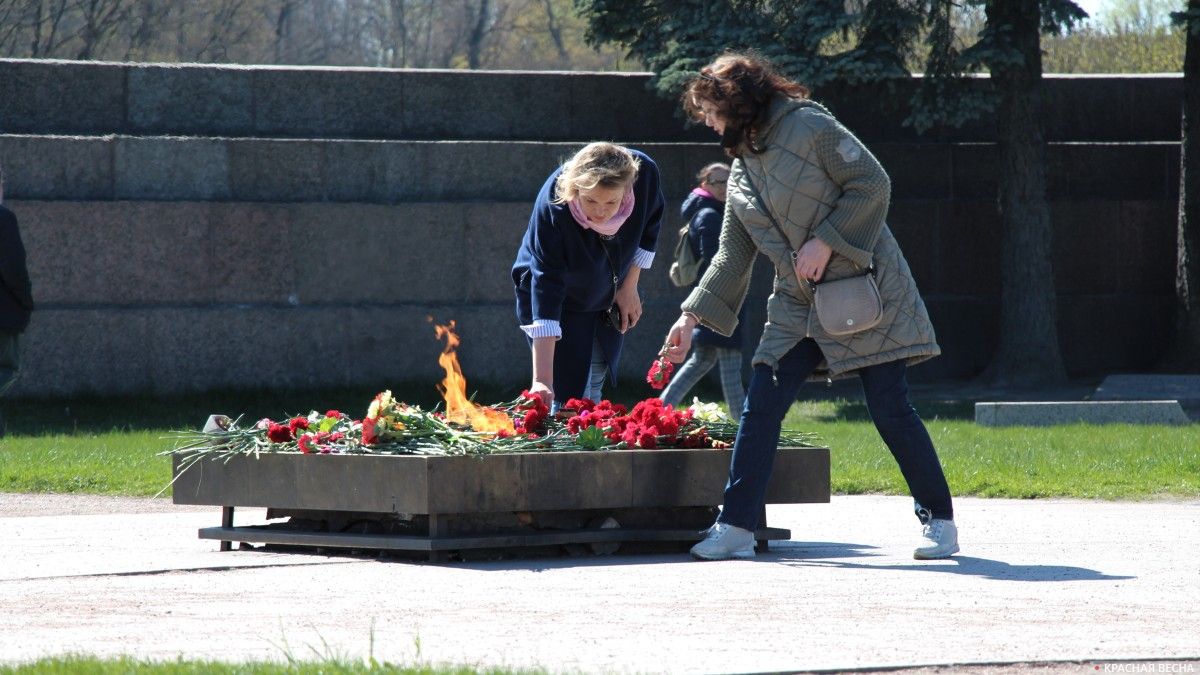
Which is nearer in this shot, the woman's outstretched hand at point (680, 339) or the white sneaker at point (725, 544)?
the white sneaker at point (725, 544)

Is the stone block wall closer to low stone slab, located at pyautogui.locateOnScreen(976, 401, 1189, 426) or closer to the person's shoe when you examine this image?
low stone slab, located at pyautogui.locateOnScreen(976, 401, 1189, 426)

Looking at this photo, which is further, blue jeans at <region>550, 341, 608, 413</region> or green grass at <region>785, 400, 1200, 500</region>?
green grass at <region>785, 400, 1200, 500</region>

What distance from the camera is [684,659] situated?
424cm

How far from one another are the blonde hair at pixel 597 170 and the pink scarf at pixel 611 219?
0.08 m

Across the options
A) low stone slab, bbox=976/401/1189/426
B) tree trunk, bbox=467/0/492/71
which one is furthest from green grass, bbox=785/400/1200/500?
tree trunk, bbox=467/0/492/71

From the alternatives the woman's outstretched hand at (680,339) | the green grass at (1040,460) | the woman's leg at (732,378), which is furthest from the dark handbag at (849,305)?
the woman's leg at (732,378)

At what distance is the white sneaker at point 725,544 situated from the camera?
618cm

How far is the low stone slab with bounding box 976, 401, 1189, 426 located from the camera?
40.7 ft

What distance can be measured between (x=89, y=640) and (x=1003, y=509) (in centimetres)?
504

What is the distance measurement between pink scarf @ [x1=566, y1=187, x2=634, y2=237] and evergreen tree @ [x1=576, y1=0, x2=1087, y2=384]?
26.7 feet

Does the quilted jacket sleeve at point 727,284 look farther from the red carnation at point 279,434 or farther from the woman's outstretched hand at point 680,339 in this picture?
the red carnation at point 279,434

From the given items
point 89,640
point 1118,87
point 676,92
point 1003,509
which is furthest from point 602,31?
point 89,640

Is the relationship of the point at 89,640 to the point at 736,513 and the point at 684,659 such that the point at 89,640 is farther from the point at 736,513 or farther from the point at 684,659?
the point at 736,513

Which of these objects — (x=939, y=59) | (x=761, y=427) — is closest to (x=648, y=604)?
(x=761, y=427)
